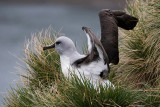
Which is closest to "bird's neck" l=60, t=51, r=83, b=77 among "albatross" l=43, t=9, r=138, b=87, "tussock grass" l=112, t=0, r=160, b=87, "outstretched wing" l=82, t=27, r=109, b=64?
"albatross" l=43, t=9, r=138, b=87

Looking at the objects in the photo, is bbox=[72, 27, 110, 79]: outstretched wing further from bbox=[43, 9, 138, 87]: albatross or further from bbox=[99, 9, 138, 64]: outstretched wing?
bbox=[99, 9, 138, 64]: outstretched wing

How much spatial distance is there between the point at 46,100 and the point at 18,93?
1.38m

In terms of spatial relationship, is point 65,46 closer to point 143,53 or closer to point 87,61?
point 87,61

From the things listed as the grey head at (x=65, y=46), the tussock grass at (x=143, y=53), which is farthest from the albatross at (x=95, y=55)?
the tussock grass at (x=143, y=53)

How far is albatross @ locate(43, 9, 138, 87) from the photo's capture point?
12.8 feet

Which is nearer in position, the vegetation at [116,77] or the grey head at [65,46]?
the vegetation at [116,77]

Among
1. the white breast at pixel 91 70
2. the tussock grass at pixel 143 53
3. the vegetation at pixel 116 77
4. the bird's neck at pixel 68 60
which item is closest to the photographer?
the vegetation at pixel 116 77

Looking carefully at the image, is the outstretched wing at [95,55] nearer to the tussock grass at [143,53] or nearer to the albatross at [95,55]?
the albatross at [95,55]

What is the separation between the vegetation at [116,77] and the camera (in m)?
3.43

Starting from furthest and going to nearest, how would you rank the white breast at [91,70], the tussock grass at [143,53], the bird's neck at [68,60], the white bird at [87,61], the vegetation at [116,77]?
the tussock grass at [143,53], the bird's neck at [68,60], the white breast at [91,70], the white bird at [87,61], the vegetation at [116,77]

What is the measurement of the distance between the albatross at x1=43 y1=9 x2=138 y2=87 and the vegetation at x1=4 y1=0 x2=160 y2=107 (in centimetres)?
26

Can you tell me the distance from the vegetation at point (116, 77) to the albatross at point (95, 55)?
257 mm

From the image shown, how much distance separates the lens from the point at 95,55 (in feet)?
12.9

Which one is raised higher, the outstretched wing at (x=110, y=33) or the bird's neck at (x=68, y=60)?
the outstretched wing at (x=110, y=33)
